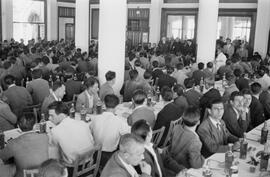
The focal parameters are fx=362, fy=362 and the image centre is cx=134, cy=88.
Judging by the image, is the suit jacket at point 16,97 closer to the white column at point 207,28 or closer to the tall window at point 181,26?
the white column at point 207,28

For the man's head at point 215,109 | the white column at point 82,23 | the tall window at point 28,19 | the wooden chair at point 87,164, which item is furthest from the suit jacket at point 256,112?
the tall window at point 28,19

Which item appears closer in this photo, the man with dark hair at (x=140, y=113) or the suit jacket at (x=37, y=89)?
the man with dark hair at (x=140, y=113)

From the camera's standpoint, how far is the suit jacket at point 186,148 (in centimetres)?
462

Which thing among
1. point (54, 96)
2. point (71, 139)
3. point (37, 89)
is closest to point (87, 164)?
point (71, 139)

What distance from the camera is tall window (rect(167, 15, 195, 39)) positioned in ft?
73.7

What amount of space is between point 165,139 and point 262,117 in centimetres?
233

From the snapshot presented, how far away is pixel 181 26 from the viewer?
23.0 m

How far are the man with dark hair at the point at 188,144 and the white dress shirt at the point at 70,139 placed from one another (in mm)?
1192

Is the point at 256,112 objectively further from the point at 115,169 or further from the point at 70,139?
the point at 115,169

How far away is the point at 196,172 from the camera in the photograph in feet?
14.5

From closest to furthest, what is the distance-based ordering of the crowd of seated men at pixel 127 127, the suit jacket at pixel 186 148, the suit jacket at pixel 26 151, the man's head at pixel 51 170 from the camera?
the man's head at pixel 51 170 < the crowd of seated men at pixel 127 127 < the suit jacket at pixel 26 151 < the suit jacket at pixel 186 148

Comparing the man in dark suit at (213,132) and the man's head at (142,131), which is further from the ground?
the man's head at (142,131)

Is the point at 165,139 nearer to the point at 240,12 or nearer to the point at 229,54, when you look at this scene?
the point at 229,54

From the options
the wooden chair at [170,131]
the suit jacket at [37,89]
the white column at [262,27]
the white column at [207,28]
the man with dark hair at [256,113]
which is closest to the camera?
the wooden chair at [170,131]
